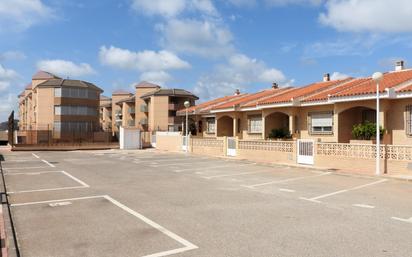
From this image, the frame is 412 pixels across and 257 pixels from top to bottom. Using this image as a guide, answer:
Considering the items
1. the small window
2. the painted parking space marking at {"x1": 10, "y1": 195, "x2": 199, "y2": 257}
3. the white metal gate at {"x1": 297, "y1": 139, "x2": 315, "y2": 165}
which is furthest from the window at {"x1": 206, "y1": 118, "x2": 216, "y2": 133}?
the small window

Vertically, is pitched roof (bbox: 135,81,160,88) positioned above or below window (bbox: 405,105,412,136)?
above

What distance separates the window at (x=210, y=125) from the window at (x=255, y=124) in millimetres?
5934

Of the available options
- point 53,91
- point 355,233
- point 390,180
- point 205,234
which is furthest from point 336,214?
point 53,91

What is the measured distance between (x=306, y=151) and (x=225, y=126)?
1459cm

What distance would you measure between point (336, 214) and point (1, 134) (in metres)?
82.7

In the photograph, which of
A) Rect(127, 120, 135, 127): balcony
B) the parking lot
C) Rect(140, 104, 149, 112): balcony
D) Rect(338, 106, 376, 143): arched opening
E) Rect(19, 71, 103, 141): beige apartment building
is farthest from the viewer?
Rect(127, 120, 135, 127): balcony

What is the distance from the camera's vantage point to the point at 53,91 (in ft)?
179

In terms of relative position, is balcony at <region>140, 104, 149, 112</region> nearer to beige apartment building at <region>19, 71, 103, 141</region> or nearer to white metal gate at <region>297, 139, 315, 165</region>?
beige apartment building at <region>19, 71, 103, 141</region>

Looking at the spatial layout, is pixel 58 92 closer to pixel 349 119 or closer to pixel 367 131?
pixel 349 119

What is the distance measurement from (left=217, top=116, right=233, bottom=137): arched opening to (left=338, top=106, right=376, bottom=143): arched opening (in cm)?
1314

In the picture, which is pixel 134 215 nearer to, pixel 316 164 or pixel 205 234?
pixel 205 234

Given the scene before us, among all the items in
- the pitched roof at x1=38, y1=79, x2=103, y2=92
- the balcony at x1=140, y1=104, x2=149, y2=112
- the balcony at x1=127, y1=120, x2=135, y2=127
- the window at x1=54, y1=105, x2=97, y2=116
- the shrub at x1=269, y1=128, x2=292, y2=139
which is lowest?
the shrub at x1=269, y1=128, x2=292, y2=139

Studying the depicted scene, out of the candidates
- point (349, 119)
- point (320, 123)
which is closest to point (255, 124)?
point (320, 123)

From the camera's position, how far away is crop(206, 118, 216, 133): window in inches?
1337
